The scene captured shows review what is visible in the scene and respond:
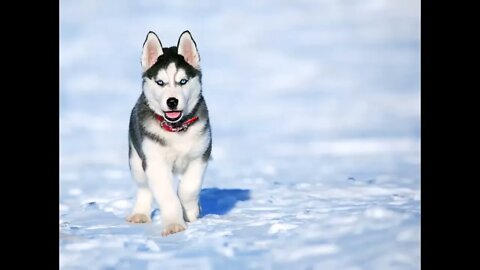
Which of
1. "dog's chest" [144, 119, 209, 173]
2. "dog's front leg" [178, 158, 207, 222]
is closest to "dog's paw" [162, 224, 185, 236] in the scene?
"dog's front leg" [178, 158, 207, 222]

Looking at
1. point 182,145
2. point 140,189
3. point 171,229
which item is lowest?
point 171,229

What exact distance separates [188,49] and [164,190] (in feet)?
2.07

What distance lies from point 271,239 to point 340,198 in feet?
1.84

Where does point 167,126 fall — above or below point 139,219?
above

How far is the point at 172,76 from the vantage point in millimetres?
3635

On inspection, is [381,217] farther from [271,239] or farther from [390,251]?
[271,239]

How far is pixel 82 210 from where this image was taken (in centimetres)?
401

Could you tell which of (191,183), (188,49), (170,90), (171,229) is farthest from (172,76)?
(171,229)

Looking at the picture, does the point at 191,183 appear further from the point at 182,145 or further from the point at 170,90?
the point at 170,90

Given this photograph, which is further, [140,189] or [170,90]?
[140,189]

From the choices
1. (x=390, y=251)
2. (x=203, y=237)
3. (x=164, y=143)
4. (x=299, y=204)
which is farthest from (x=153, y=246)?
(x=390, y=251)

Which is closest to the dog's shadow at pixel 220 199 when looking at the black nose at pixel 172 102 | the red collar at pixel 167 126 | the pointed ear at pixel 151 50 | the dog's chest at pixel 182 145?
the dog's chest at pixel 182 145

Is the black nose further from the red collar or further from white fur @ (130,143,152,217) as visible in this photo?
white fur @ (130,143,152,217)

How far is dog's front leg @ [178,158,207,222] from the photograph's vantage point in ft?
12.3
